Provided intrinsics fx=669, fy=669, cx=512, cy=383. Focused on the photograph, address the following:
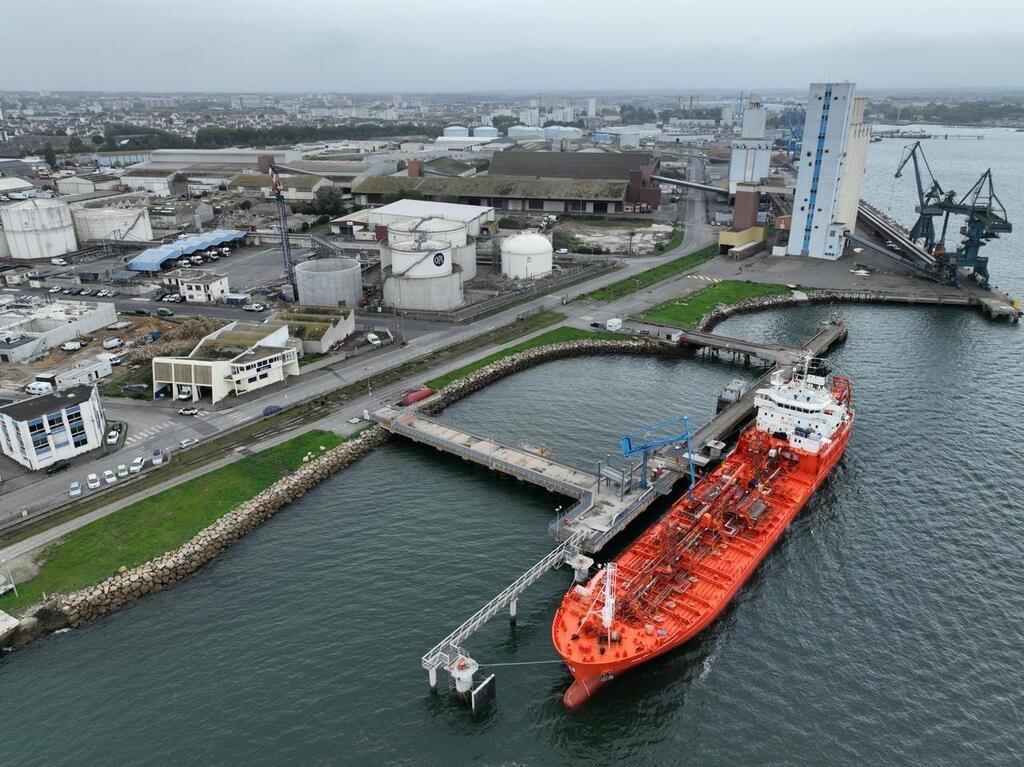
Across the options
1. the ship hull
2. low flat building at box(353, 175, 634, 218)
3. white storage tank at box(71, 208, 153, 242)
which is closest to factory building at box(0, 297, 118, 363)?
white storage tank at box(71, 208, 153, 242)

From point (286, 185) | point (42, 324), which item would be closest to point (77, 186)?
point (286, 185)

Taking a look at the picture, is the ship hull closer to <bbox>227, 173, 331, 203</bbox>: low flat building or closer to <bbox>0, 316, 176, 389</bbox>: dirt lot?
<bbox>0, 316, 176, 389</bbox>: dirt lot

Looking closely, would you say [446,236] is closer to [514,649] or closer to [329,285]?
[329,285]

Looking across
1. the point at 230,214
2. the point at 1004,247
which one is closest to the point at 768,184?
the point at 1004,247

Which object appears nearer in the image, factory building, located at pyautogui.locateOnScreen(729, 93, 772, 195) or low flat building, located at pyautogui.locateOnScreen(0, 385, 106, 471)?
low flat building, located at pyautogui.locateOnScreen(0, 385, 106, 471)

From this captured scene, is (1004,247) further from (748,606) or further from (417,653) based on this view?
(417,653)

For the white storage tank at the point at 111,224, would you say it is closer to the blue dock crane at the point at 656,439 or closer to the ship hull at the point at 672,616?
the blue dock crane at the point at 656,439
